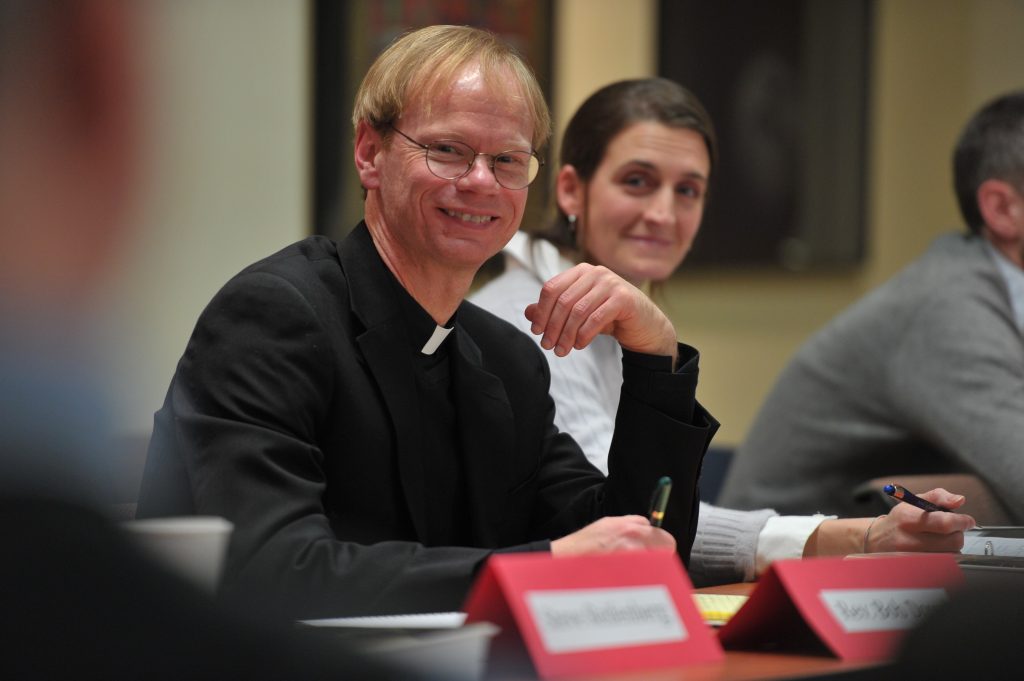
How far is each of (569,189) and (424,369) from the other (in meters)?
1.21

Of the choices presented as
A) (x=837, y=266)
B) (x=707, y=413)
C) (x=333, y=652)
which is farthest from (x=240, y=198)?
(x=333, y=652)

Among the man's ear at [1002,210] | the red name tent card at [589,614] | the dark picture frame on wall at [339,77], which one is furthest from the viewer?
the dark picture frame on wall at [339,77]

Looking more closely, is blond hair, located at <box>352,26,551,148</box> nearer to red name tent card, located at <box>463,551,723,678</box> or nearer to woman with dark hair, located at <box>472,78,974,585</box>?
woman with dark hair, located at <box>472,78,974,585</box>

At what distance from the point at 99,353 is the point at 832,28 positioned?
4872 mm

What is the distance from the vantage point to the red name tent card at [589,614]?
0.85m

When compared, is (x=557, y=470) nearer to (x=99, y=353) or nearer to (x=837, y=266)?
(x=99, y=353)

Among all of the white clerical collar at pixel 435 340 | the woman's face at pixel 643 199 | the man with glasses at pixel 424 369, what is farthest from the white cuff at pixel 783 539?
the woman's face at pixel 643 199

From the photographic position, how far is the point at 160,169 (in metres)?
0.35

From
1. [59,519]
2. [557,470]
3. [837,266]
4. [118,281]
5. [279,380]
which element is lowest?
[837,266]

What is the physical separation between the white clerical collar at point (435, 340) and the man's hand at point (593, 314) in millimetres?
113

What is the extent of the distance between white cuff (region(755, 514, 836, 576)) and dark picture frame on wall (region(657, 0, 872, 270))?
316 centimetres

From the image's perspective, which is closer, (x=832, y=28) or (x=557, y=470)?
(x=557, y=470)

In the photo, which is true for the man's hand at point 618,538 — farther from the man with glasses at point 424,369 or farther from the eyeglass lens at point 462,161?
the eyeglass lens at point 462,161

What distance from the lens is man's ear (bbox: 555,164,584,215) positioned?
2.74 meters
